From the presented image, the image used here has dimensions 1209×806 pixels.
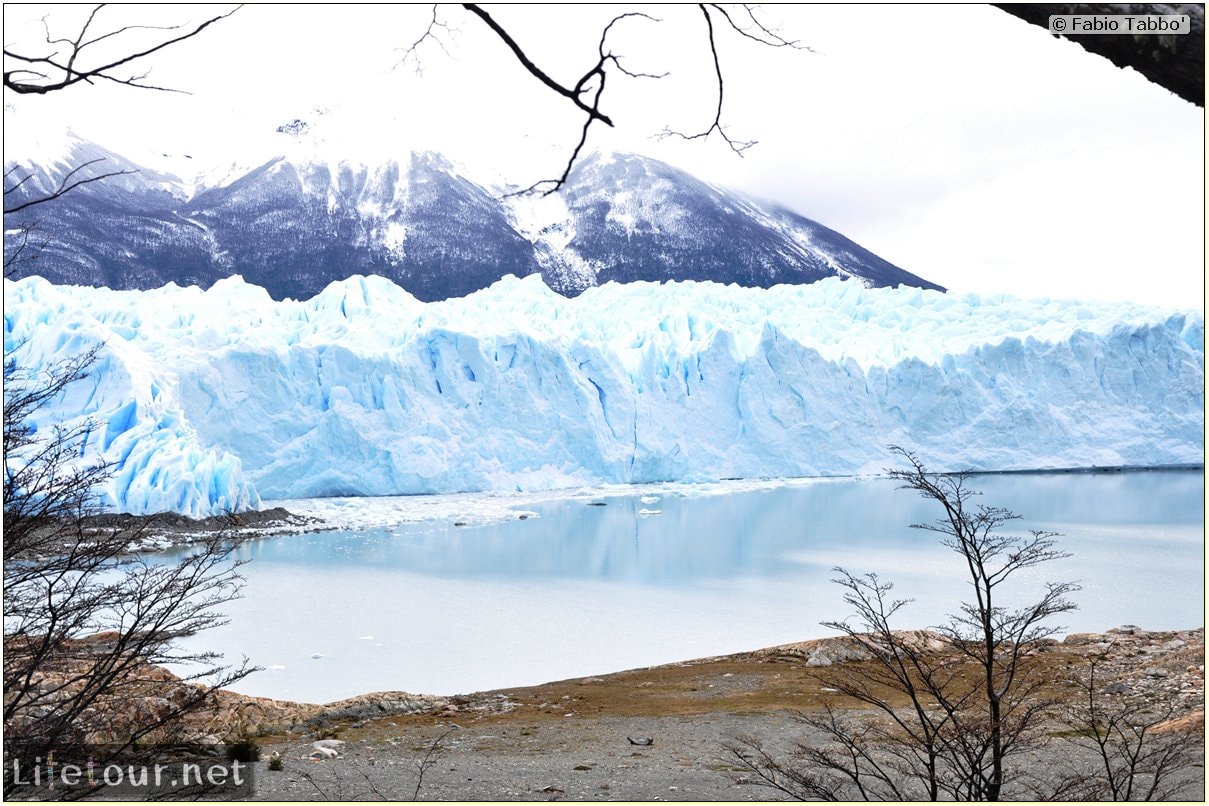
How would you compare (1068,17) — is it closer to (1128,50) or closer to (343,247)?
(1128,50)

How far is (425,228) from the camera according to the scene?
20.4 m

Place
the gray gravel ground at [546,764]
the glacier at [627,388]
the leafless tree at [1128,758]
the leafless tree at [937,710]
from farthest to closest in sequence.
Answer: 1. the glacier at [627,388]
2. the gray gravel ground at [546,764]
3. the leafless tree at [1128,758]
4. the leafless tree at [937,710]

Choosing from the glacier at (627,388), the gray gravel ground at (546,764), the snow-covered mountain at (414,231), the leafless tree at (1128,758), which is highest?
the snow-covered mountain at (414,231)

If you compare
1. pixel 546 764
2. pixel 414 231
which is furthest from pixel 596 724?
pixel 414 231

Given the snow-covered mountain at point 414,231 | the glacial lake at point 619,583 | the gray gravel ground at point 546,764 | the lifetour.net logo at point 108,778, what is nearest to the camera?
the lifetour.net logo at point 108,778

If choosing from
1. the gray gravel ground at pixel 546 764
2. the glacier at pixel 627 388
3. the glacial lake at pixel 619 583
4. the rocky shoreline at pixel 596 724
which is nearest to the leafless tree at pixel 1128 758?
the rocky shoreline at pixel 596 724

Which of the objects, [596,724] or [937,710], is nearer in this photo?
[937,710]

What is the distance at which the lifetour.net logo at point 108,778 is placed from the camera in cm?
234

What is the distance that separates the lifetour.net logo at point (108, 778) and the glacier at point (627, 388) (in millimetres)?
12173

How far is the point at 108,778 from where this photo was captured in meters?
2.49

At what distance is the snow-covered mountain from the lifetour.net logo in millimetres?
13101

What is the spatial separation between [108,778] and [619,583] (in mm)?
7779

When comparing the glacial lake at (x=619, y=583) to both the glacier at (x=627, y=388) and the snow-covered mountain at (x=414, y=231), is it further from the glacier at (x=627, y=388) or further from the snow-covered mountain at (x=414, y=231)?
the snow-covered mountain at (x=414, y=231)

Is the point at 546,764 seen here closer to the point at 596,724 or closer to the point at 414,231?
the point at 596,724
